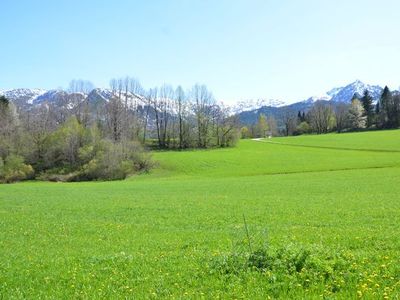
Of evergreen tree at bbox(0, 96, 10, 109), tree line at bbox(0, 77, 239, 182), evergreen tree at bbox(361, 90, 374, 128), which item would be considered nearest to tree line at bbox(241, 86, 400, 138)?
evergreen tree at bbox(361, 90, 374, 128)

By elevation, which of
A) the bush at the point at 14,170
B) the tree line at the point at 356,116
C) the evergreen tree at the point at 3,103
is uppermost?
the evergreen tree at the point at 3,103

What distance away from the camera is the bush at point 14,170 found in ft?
269

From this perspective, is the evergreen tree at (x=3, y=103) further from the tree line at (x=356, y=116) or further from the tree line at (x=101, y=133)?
the tree line at (x=356, y=116)

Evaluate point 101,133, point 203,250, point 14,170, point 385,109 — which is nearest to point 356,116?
point 385,109

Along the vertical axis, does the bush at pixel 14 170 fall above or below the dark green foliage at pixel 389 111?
below

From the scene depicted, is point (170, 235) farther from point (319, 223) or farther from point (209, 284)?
point (209, 284)

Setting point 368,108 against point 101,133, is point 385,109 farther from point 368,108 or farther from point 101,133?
point 101,133

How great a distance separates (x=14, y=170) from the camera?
8356 cm

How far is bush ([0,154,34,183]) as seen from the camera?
8212 cm

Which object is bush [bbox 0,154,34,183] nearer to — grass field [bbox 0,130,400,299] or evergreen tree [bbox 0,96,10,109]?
evergreen tree [bbox 0,96,10,109]

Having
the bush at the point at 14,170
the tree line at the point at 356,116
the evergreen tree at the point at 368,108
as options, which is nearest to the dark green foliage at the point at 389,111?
the tree line at the point at 356,116

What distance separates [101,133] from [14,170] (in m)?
25.4

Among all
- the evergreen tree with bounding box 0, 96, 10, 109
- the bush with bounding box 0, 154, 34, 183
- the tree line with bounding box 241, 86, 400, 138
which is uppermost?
the evergreen tree with bounding box 0, 96, 10, 109

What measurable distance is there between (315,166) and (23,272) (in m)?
70.1
